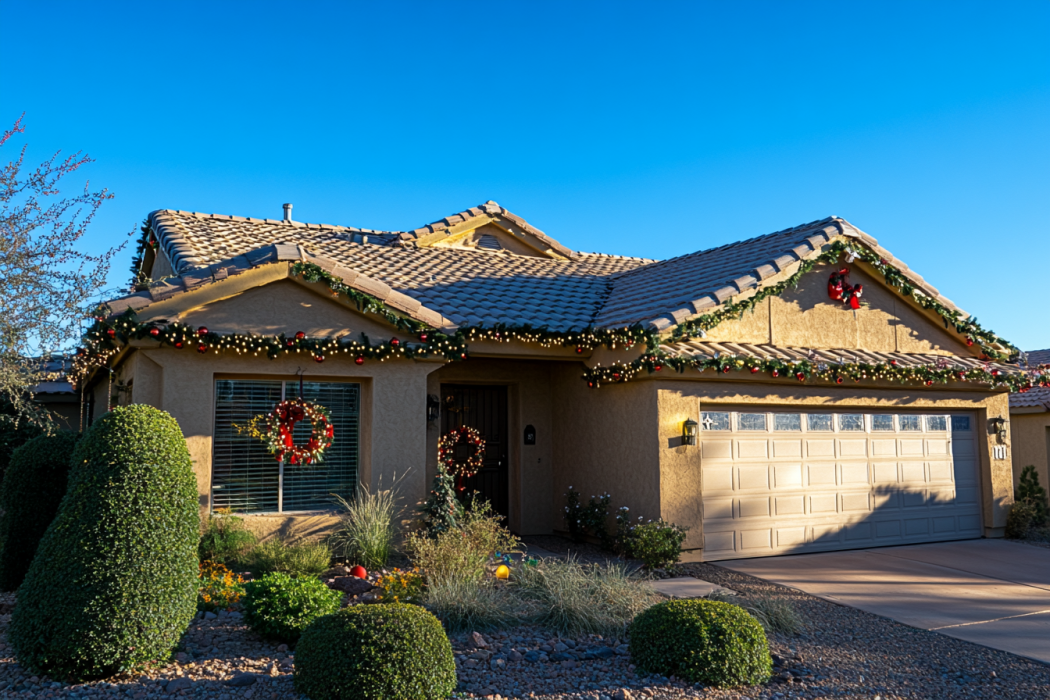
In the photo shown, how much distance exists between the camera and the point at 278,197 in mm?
15711

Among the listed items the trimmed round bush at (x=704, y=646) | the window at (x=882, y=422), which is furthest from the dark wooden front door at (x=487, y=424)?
the trimmed round bush at (x=704, y=646)

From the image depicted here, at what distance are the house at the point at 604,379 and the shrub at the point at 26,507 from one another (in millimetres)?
1174

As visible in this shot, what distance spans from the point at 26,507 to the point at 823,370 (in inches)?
387

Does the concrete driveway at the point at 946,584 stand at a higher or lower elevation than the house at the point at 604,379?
lower

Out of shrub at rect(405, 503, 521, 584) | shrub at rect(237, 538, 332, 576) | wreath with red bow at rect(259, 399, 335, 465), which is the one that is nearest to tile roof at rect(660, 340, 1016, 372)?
shrub at rect(405, 503, 521, 584)

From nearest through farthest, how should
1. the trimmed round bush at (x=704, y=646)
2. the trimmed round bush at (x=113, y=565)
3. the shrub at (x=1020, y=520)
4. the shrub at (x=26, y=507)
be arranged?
the trimmed round bush at (x=113, y=565)
the trimmed round bush at (x=704, y=646)
the shrub at (x=26, y=507)
the shrub at (x=1020, y=520)

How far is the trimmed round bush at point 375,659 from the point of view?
4.47m

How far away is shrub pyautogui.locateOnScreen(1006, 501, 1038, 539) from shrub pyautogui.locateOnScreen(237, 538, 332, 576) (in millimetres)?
10803

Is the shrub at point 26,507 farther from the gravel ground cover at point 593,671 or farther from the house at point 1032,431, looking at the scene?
the house at point 1032,431

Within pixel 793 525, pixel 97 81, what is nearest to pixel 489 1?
pixel 97 81

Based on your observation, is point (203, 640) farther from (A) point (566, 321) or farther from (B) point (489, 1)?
(B) point (489, 1)

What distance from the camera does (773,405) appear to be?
34.5ft

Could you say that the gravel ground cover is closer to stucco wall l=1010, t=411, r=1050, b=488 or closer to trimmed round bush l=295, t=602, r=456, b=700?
trimmed round bush l=295, t=602, r=456, b=700

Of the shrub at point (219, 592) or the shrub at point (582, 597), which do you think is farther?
the shrub at point (219, 592)
